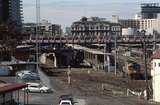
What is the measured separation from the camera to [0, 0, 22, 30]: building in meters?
139

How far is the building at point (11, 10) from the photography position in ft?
456

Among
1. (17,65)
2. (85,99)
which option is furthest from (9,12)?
(85,99)

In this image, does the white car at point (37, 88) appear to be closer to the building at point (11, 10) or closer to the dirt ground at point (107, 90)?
the dirt ground at point (107, 90)

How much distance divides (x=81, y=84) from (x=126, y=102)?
73.4 feet

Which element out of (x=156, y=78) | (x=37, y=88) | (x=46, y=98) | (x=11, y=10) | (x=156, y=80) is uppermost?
(x=11, y=10)

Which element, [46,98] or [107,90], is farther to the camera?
[107,90]

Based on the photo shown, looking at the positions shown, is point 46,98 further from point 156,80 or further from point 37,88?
point 156,80

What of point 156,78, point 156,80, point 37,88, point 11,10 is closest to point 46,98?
point 37,88

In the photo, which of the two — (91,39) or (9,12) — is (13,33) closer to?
(9,12)

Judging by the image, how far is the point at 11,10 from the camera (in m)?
156

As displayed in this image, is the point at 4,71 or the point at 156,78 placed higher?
the point at 156,78

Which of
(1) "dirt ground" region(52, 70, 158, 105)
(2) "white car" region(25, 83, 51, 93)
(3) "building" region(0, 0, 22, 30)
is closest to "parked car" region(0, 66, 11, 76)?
(1) "dirt ground" region(52, 70, 158, 105)

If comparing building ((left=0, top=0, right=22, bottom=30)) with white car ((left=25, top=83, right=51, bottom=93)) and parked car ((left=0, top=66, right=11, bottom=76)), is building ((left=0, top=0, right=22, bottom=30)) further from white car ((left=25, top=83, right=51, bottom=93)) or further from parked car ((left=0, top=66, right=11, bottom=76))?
white car ((left=25, top=83, right=51, bottom=93))

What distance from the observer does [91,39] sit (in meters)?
173
